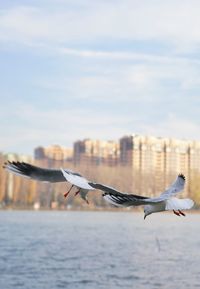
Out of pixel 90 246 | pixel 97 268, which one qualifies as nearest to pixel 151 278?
pixel 97 268

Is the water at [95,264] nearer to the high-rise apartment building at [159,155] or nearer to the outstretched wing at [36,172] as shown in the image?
the outstretched wing at [36,172]

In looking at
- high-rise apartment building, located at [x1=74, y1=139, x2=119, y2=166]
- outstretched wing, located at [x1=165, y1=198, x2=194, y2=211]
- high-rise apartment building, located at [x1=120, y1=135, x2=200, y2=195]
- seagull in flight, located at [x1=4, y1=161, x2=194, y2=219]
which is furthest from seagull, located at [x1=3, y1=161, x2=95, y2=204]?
high-rise apartment building, located at [x1=74, y1=139, x2=119, y2=166]

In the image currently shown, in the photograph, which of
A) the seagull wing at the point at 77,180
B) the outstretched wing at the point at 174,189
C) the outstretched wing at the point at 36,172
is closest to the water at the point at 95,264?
the outstretched wing at the point at 174,189

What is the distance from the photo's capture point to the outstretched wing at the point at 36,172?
359cm

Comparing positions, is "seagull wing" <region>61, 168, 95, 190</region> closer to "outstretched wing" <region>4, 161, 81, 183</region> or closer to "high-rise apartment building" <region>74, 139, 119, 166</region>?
"outstretched wing" <region>4, 161, 81, 183</region>

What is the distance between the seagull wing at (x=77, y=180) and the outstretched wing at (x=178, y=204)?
40cm

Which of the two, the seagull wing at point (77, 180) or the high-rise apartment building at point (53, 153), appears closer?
the seagull wing at point (77, 180)

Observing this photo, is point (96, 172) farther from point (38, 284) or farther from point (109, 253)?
point (38, 284)

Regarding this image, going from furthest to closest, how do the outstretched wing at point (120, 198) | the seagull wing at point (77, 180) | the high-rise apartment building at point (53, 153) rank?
the high-rise apartment building at point (53, 153) < the seagull wing at point (77, 180) < the outstretched wing at point (120, 198)

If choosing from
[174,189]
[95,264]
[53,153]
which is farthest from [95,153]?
[174,189]

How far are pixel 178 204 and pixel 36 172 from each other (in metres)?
0.85

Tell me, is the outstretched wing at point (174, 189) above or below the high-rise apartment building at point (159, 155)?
below

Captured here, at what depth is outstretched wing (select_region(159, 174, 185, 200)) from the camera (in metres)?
3.65

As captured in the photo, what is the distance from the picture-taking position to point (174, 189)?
387 cm
